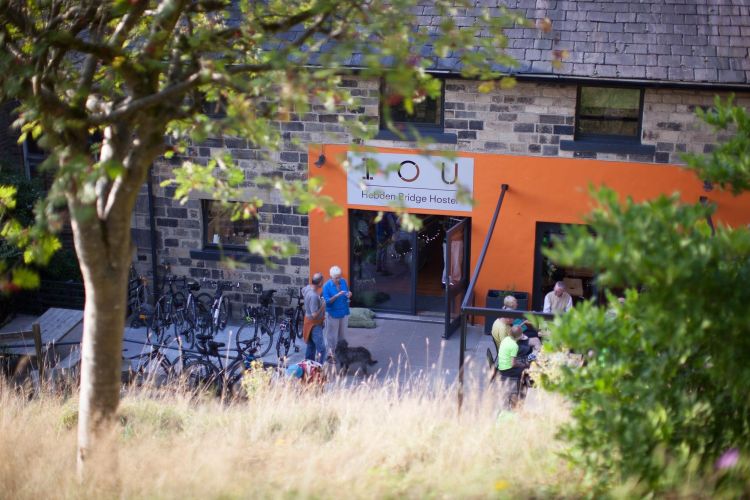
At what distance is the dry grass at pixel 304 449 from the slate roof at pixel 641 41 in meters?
6.80

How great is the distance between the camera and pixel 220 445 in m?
5.96

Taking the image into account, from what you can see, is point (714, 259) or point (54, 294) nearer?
point (714, 259)

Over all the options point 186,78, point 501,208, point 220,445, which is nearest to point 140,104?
point 186,78

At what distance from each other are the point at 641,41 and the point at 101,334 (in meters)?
9.86

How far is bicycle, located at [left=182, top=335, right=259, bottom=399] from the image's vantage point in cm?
985

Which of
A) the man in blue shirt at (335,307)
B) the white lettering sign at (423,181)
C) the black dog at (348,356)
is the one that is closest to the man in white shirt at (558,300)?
the white lettering sign at (423,181)

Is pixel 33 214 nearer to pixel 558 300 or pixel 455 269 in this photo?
pixel 455 269

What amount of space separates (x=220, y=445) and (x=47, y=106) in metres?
2.39

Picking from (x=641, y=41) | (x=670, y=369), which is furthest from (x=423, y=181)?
(x=670, y=369)

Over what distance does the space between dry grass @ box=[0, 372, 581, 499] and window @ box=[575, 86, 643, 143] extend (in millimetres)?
7072

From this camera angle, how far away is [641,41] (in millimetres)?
12844

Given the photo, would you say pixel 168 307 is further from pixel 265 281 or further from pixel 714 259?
pixel 714 259

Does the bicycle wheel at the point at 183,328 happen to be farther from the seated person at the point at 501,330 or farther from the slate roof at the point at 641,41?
the slate roof at the point at 641,41

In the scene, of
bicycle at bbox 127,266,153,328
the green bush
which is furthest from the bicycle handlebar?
the green bush
